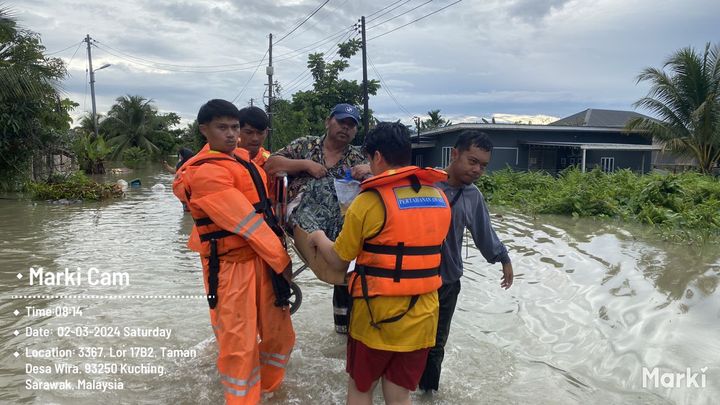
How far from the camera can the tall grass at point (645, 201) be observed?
991 centimetres

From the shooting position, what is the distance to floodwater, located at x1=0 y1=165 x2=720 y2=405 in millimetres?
3816

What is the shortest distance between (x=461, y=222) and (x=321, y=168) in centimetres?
99

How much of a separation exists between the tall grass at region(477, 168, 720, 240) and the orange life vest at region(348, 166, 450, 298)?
7.92 meters

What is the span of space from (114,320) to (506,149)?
74.2ft

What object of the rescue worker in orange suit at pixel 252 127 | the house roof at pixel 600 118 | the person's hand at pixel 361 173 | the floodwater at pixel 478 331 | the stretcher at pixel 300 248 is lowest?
the floodwater at pixel 478 331

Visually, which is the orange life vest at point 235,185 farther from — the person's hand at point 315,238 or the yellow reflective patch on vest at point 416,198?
the yellow reflective patch on vest at point 416,198

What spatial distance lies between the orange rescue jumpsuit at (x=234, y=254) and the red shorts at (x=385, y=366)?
0.70m

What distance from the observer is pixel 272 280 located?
322 cm

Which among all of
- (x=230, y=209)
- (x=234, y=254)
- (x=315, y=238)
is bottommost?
(x=234, y=254)

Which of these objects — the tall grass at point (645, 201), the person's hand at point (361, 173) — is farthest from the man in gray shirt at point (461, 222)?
the tall grass at point (645, 201)

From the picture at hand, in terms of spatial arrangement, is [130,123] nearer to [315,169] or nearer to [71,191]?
[71,191]

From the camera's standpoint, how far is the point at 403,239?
2.49 meters

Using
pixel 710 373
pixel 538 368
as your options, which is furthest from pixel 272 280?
pixel 710 373

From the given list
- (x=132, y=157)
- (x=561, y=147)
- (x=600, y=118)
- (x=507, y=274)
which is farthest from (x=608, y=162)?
(x=132, y=157)
